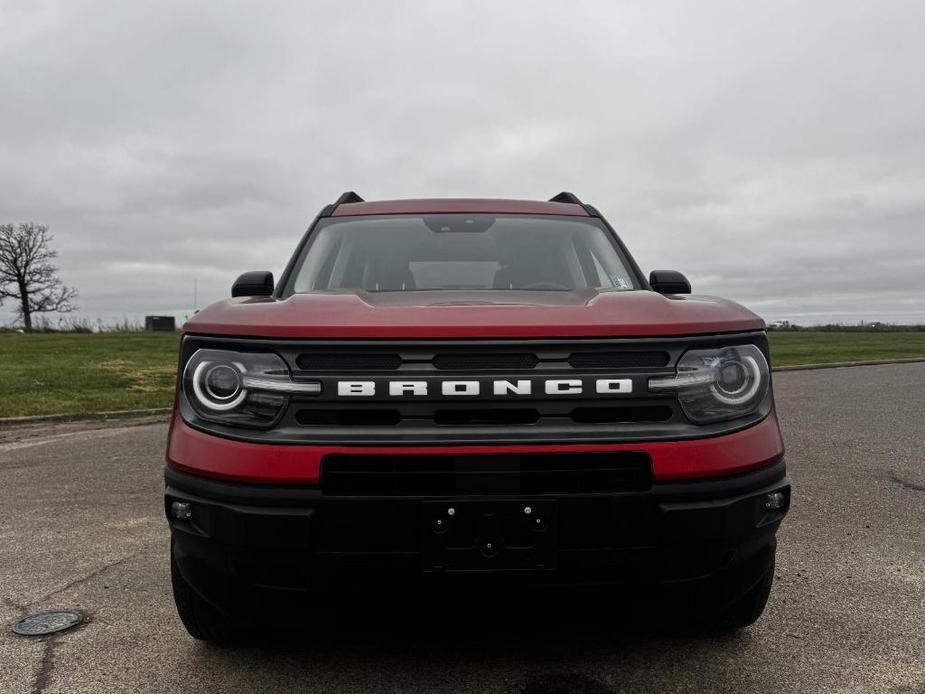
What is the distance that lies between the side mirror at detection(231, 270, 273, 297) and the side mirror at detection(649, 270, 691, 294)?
1777 millimetres

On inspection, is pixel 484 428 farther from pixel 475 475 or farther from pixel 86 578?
pixel 86 578

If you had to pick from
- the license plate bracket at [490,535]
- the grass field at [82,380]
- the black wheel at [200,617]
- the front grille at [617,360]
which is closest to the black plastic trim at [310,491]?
the license plate bracket at [490,535]

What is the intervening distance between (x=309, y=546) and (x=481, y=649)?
0.95m

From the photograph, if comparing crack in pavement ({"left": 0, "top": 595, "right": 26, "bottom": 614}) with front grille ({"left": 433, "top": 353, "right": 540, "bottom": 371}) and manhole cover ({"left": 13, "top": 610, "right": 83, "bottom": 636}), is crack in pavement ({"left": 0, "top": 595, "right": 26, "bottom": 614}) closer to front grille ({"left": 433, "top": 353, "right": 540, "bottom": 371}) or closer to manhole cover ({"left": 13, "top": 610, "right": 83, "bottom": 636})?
manhole cover ({"left": 13, "top": 610, "right": 83, "bottom": 636})

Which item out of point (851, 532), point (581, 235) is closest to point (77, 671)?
point (581, 235)

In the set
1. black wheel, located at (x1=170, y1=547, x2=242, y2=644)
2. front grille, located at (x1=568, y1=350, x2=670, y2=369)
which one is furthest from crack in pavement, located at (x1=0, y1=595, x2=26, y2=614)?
front grille, located at (x1=568, y1=350, x2=670, y2=369)

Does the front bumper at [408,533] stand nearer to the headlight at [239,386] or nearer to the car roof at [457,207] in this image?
the headlight at [239,386]

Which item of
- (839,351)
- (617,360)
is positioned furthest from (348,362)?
(839,351)

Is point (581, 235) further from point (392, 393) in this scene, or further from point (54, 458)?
point (54, 458)

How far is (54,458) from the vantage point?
711 cm

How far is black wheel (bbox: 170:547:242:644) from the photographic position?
2.62 metres

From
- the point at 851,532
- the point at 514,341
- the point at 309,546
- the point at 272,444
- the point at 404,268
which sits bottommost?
the point at 851,532

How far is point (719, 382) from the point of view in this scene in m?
2.33

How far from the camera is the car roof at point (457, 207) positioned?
4008mm
